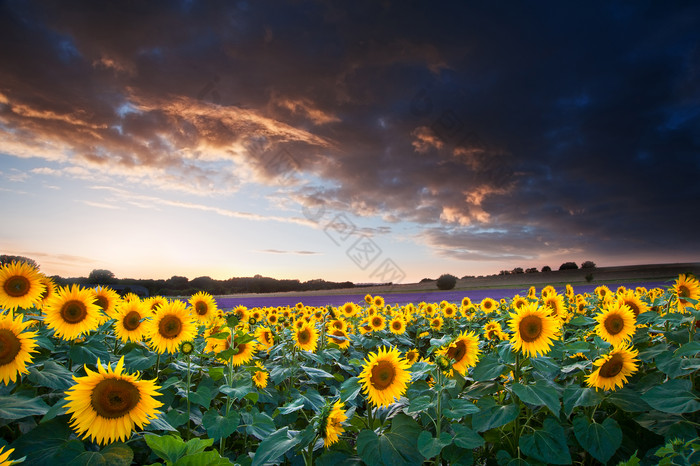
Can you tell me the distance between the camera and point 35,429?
8.79 ft

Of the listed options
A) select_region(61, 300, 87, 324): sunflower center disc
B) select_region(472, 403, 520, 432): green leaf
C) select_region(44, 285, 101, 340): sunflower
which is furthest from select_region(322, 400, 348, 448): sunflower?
select_region(61, 300, 87, 324): sunflower center disc

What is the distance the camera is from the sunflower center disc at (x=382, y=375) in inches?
135

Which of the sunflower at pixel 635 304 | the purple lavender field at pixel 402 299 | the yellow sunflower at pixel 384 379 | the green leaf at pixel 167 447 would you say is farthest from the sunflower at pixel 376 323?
the purple lavender field at pixel 402 299

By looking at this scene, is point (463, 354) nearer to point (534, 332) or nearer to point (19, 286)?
point (534, 332)

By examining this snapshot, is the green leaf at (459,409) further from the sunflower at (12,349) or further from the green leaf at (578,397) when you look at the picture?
the sunflower at (12,349)

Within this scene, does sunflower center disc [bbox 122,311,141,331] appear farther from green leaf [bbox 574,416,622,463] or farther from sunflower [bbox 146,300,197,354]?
green leaf [bbox 574,416,622,463]

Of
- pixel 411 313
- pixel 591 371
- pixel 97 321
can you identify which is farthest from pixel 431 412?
pixel 411 313

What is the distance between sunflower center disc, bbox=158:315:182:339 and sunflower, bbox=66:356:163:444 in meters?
1.58

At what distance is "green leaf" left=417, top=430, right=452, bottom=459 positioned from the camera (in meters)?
2.76

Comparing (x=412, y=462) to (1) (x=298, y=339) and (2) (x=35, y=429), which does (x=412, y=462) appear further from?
(1) (x=298, y=339)

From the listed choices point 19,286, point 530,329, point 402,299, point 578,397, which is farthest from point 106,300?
point 402,299

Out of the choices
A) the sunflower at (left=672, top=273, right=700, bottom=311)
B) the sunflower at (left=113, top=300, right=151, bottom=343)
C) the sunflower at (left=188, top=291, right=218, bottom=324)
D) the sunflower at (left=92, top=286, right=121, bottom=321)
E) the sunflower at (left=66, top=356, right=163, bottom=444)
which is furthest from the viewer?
the sunflower at (left=188, top=291, right=218, bottom=324)

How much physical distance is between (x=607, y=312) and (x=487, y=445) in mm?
1813

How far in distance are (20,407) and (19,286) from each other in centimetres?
221
